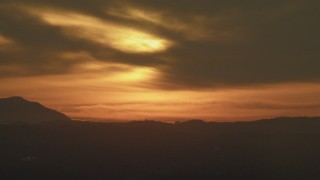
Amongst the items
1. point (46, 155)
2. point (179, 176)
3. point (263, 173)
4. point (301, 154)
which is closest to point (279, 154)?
point (301, 154)

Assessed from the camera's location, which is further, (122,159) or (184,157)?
(184,157)

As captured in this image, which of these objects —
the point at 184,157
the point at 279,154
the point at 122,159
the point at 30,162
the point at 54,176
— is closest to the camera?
the point at 54,176

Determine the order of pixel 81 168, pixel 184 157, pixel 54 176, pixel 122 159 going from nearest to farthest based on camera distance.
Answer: pixel 54 176, pixel 81 168, pixel 122 159, pixel 184 157

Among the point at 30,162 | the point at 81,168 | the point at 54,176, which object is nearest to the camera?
the point at 54,176

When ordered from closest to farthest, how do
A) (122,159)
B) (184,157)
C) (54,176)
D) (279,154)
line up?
(54,176)
(122,159)
(184,157)
(279,154)

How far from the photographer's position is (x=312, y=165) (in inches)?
6235

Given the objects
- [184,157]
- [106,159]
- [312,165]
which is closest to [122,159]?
[106,159]

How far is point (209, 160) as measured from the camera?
558 ft

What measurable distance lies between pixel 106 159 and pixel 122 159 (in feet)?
18.5

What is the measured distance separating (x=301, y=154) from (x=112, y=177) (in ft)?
312

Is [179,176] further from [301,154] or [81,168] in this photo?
[301,154]

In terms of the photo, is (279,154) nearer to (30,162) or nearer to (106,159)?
(106,159)

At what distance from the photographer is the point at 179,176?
132 meters

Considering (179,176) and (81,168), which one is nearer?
(179,176)
